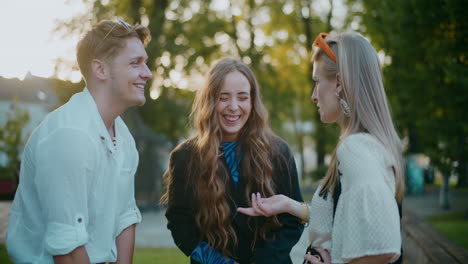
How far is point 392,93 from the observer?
15461 millimetres

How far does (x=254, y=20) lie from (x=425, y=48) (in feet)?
49.9

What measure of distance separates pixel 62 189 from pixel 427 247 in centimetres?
432

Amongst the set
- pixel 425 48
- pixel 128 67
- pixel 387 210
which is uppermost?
pixel 425 48

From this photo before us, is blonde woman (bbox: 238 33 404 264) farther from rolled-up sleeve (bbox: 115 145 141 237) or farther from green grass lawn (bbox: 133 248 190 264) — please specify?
green grass lawn (bbox: 133 248 190 264)

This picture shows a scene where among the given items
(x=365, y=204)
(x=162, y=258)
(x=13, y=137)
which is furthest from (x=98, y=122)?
(x=13, y=137)

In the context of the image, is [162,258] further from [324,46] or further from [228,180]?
[324,46]

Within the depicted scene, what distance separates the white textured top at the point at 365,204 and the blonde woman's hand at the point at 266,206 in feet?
2.15

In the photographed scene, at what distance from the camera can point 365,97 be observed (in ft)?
7.43

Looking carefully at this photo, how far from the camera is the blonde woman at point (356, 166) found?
201 centimetres

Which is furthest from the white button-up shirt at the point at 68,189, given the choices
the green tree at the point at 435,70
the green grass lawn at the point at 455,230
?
the green tree at the point at 435,70

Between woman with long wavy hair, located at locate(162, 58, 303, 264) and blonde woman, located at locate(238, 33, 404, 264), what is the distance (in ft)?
3.07

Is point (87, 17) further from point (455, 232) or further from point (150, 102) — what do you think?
point (455, 232)

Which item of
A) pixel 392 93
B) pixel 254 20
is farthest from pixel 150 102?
pixel 392 93

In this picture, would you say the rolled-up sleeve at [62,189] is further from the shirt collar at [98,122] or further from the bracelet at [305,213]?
the bracelet at [305,213]
